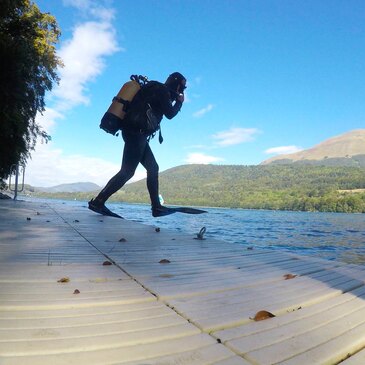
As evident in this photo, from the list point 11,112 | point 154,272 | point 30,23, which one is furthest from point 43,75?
point 154,272

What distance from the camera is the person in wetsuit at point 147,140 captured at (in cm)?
607

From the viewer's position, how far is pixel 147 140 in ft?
21.0

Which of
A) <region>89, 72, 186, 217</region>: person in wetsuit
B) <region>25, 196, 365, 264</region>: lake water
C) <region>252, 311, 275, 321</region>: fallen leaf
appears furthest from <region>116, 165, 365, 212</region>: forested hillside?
<region>252, 311, 275, 321</region>: fallen leaf

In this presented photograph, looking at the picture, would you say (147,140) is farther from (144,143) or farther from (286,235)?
(286,235)

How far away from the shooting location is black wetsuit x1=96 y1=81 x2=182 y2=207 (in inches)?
239

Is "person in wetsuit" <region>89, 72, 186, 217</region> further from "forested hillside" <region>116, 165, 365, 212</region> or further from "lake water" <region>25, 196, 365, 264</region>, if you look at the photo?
"forested hillside" <region>116, 165, 365, 212</region>

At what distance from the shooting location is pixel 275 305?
5.51 feet

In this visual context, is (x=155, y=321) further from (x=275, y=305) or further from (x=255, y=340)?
(x=275, y=305)

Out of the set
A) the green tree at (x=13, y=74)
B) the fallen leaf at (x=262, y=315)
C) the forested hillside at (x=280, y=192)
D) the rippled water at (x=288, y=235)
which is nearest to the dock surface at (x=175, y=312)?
the fallen leaf at (x=262, y=315)

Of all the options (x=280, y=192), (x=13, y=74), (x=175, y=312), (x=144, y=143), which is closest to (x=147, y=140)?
(x=144, y=143)

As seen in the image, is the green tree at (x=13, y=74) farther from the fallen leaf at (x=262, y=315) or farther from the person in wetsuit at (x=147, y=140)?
the fallen leaf at (x=262, y=315)

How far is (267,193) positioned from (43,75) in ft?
341

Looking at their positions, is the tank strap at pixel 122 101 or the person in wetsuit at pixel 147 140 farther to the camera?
the person in wetsuit at pixel 147 140

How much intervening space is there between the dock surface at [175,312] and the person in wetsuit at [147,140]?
3.47 meters
